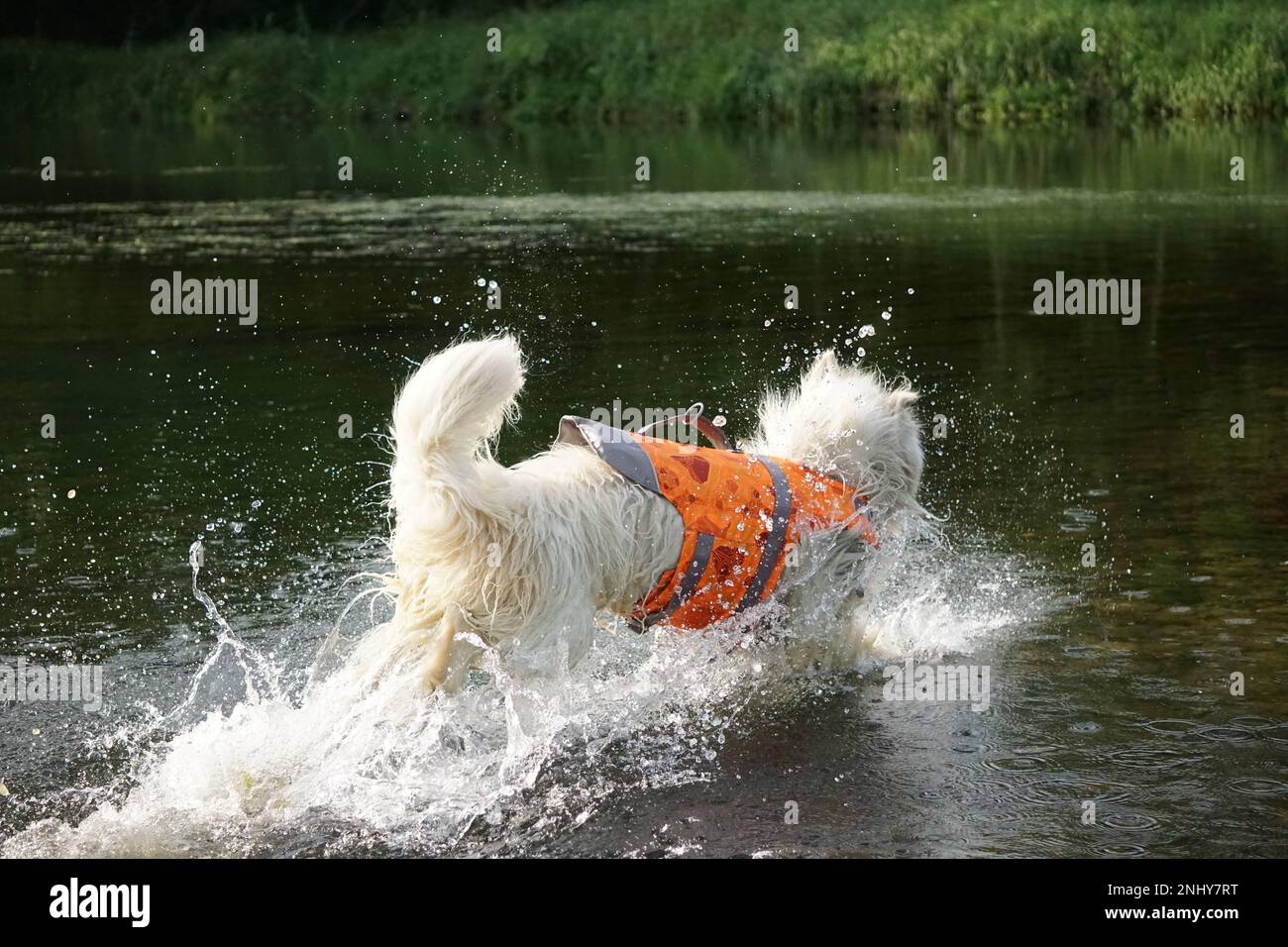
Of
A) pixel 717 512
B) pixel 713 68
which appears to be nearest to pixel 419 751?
pixel 717 512

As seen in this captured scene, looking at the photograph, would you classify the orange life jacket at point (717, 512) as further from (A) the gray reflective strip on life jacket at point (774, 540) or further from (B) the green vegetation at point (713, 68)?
(B) the green vegetation at point (713, 68)

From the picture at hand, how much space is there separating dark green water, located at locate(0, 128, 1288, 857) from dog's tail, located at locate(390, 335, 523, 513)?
3.09 feet

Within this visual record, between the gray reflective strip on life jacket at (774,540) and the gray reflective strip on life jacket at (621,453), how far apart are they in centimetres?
55

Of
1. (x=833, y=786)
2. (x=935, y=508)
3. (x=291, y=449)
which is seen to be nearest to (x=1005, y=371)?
(x=935, y=508)

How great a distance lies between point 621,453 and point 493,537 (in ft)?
1.81

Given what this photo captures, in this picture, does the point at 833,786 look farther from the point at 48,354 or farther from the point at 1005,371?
the point at 48,354

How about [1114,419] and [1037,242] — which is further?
[1037,242]

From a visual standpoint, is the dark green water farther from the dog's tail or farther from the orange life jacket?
the dog's tail

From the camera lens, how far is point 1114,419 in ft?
31.7

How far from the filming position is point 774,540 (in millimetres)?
5797

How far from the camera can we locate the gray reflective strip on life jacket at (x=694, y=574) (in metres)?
5.54

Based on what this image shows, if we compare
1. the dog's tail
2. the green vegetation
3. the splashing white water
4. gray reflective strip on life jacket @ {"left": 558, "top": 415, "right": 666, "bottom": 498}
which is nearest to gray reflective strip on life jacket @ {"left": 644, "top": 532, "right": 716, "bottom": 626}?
gray reflective strip on life jacket @ {"left": 558, "top": 415, "right": 666, "bottom": 498}

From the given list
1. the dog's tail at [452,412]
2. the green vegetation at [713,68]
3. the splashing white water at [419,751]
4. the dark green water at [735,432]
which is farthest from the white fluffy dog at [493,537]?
the green vegetation at [713,68]

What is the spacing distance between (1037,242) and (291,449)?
9.32 meters
